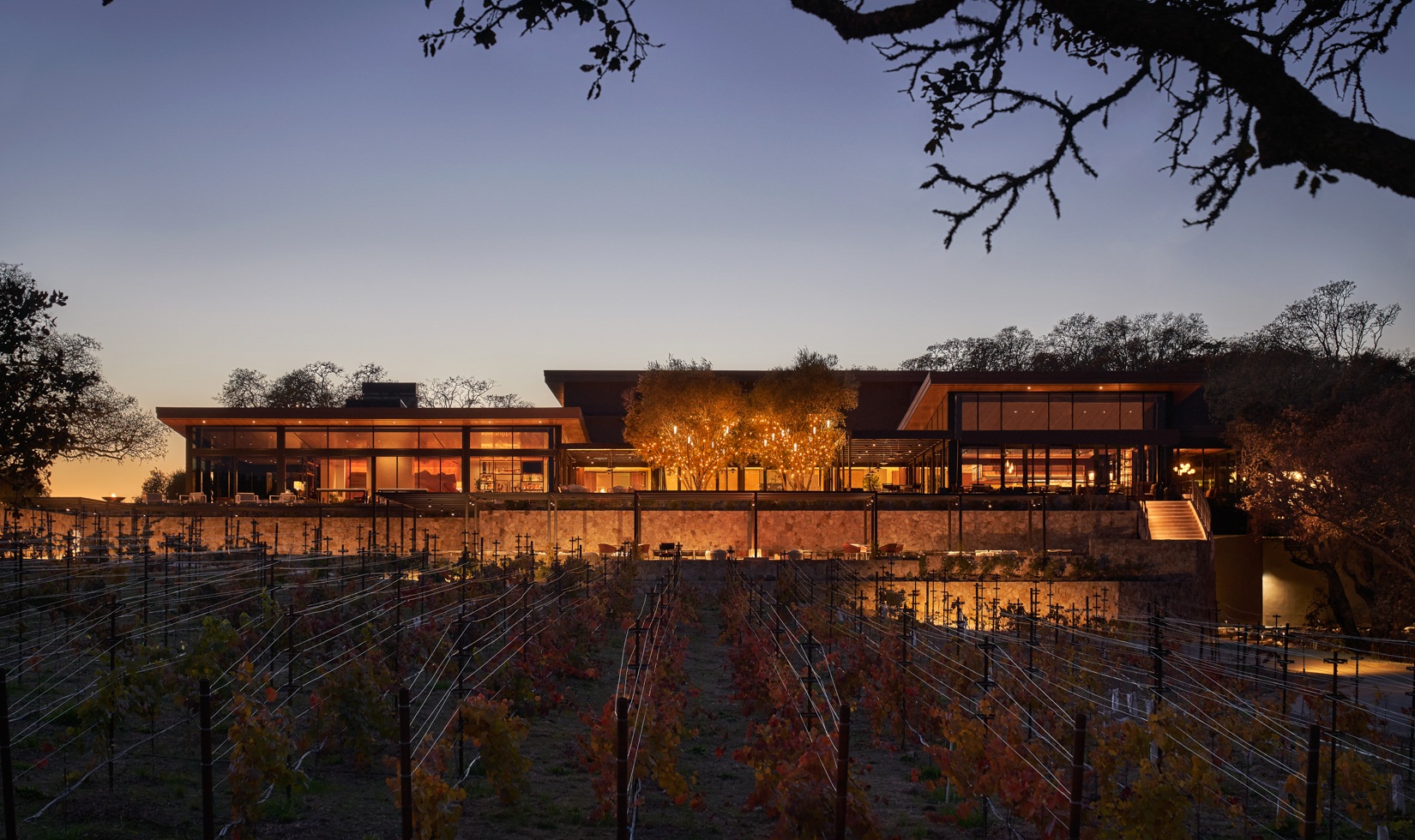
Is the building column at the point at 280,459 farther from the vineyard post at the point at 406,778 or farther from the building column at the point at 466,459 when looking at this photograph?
the vineyard post at the point at 406,778

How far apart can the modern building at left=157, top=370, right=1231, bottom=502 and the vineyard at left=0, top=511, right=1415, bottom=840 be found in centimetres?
2583

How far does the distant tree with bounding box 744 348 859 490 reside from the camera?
38500 millimetres

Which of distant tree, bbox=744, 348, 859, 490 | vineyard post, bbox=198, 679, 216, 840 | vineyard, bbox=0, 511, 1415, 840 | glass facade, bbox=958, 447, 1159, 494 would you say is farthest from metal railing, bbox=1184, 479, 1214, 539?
vineyard post, bbox=198, 679, 216, 840

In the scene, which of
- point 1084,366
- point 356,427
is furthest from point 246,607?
point 1084,366

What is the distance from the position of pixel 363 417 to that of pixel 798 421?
17.8 metres

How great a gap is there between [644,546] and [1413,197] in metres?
28.4

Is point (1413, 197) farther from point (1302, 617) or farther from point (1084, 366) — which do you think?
point (1084, 366)

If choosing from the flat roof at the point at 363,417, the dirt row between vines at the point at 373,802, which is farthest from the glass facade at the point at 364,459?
the dirt row between vines at the point at 373,802

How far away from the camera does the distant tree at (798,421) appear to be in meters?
38.5

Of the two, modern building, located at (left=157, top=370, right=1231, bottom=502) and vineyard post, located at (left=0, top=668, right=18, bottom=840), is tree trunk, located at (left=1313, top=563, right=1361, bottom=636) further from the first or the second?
vineyard post, located at (left=0, top=668, right=18, bottom=840)

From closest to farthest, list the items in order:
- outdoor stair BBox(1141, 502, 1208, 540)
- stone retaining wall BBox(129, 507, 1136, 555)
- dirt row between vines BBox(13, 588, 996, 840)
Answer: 1. dirt row between vines BBox(13, 588, 996, 840)
2. outdoor stair BBox(1141, 502, 1208, 540)
3. stone retaining wall BBox(129, 507, 1136, 555)

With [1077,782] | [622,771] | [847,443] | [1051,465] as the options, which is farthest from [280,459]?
[1077,782]

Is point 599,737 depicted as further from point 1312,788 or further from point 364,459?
point 364,459

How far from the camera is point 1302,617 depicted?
1385 inches
